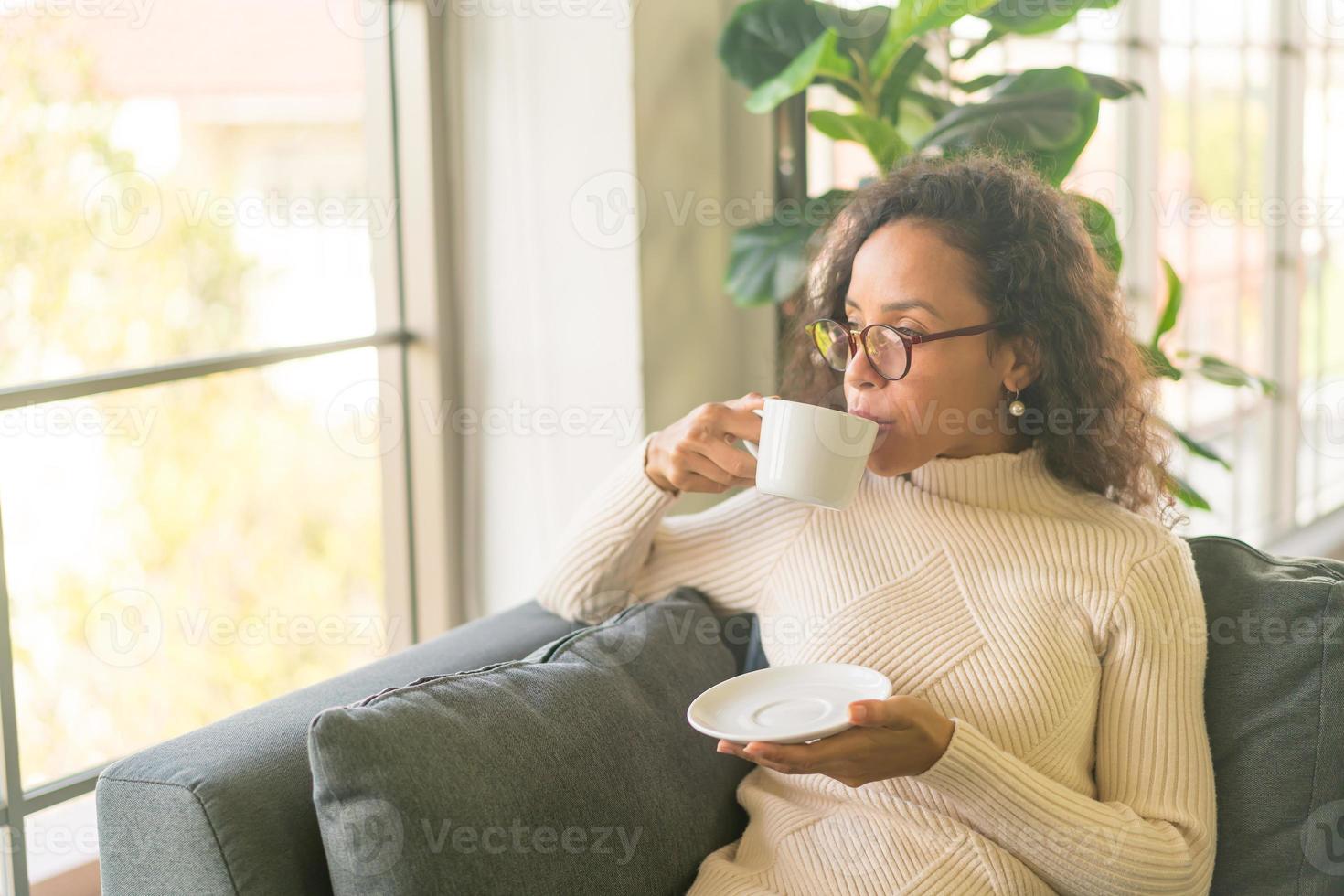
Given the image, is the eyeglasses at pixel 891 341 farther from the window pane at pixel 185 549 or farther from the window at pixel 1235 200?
the window at pixel 1235 200

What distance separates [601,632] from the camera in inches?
60.0

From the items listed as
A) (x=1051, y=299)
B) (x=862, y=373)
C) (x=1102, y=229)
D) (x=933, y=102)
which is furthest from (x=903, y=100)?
(x=862, y=373)

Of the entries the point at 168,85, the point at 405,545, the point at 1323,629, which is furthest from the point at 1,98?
Result: the point at 1323,629

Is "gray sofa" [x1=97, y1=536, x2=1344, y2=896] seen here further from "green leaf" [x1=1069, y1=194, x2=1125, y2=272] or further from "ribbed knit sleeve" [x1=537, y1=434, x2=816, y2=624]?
"green leaf" [x1=1069, y1=194, x2=1125, y2=272]

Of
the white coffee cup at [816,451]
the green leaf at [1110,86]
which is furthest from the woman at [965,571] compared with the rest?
the green leaf at [1110,86]

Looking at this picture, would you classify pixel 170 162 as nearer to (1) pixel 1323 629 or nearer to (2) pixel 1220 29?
(1) pixel 1323 629

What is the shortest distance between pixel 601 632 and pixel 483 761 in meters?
0.33

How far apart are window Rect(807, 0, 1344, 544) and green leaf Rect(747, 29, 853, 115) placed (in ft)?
3.69

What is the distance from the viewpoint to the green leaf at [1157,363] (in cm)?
177

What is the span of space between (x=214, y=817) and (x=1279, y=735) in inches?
45.3

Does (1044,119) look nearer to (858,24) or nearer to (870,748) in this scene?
(858,24)

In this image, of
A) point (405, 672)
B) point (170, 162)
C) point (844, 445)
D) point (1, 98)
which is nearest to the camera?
point (844, 445)

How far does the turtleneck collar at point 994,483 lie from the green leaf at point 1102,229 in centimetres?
47

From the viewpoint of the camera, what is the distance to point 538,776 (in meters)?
1.25
